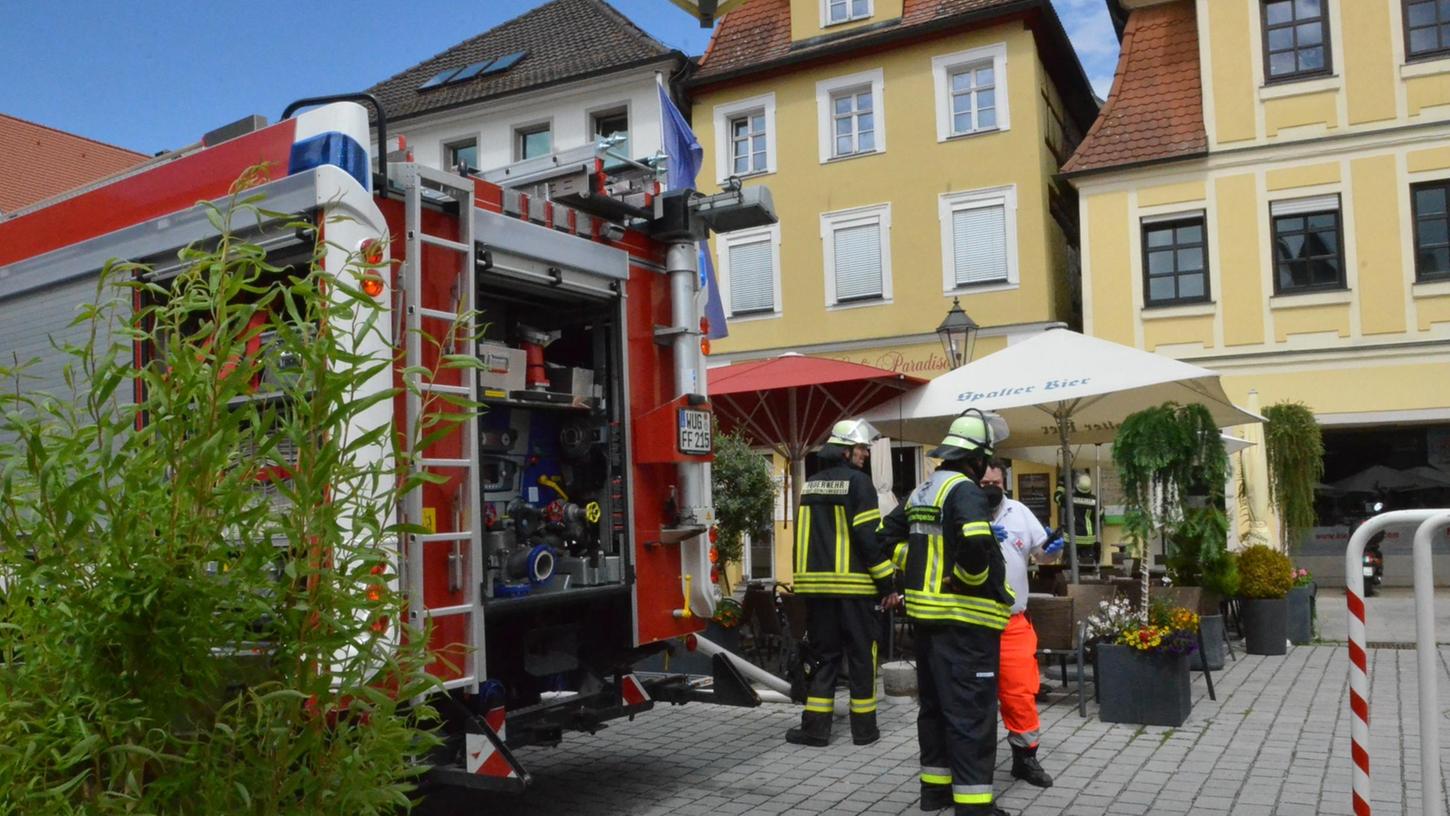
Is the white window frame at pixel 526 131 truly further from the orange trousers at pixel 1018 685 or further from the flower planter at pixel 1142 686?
the orange trousers at pixel 1018 685

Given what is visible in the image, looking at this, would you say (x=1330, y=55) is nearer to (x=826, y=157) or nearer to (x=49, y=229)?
(x=826, y=157)

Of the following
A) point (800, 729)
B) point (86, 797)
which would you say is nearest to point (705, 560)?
point (800, 729)

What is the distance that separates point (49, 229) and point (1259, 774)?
645 centimetres

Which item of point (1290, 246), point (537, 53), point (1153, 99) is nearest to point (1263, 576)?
point (1290, 246)

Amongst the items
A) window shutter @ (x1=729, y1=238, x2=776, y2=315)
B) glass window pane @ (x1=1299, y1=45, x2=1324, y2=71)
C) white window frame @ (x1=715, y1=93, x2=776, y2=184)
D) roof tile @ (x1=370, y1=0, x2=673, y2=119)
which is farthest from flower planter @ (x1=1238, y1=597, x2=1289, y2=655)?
roof tile @ (x1=370, y1=0, x2=673, y2=119)

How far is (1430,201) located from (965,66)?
7.24 m

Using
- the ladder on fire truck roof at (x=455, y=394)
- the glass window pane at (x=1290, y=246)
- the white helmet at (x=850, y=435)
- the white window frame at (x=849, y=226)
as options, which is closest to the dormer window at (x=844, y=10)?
the white window frame at (x=849, y=226)

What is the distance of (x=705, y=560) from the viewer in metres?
6.34

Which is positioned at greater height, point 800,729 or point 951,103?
point 951,103

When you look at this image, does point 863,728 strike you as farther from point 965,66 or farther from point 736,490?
point 965,66

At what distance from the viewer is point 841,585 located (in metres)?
7.20

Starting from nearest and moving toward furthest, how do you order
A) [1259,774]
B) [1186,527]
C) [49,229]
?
1. [49,229]
2. [1259,774]
3. [1186,527]

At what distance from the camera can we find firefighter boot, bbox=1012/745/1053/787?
6141 millimetres

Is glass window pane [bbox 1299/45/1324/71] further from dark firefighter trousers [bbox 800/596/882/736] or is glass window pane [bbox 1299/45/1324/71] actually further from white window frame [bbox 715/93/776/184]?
dark firefighter trousers [bbox 800/596/882/736]
